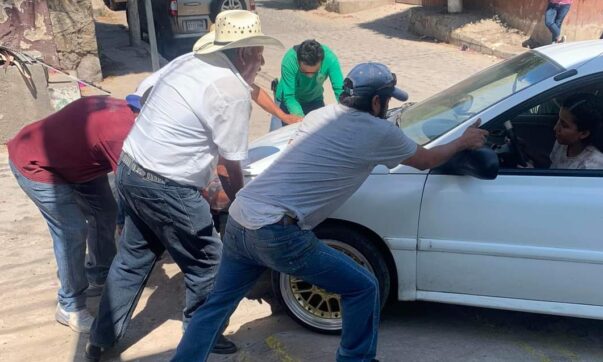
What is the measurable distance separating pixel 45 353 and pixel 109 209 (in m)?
0.90

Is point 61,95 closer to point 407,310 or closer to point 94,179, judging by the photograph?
point 94,179

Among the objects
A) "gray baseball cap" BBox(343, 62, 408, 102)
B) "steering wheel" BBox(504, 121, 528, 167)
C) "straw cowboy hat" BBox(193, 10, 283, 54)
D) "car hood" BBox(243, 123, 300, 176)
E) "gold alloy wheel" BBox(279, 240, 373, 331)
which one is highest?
"straw cowboy hat" BBox(193, 10, 283, 54)

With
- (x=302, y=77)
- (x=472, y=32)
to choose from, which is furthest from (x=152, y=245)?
(x=472, y=32)

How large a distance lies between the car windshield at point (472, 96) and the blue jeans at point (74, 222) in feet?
6.10

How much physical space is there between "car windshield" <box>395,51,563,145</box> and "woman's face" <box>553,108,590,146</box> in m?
0.32

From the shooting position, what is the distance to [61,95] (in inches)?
314

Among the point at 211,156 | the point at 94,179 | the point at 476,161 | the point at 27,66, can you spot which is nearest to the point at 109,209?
the point at 94,179

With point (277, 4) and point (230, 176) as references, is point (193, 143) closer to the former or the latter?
point (230, 176)

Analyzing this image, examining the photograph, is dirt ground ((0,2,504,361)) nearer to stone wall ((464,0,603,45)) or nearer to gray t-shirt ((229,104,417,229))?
gray t-shirt ((229,104,417,229))

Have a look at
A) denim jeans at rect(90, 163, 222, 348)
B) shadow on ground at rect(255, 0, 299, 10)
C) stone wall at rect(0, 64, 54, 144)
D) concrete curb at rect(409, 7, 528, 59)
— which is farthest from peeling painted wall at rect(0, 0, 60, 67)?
shadow on ground at rect(255, 0, 299, 10)

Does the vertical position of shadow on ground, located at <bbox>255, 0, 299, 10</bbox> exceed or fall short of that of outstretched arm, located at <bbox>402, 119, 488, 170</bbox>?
it falls short

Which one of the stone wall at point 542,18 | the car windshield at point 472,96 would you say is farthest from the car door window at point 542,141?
the stone wall at point 542,18

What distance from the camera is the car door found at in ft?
11.5

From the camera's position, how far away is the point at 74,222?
3.91 m
